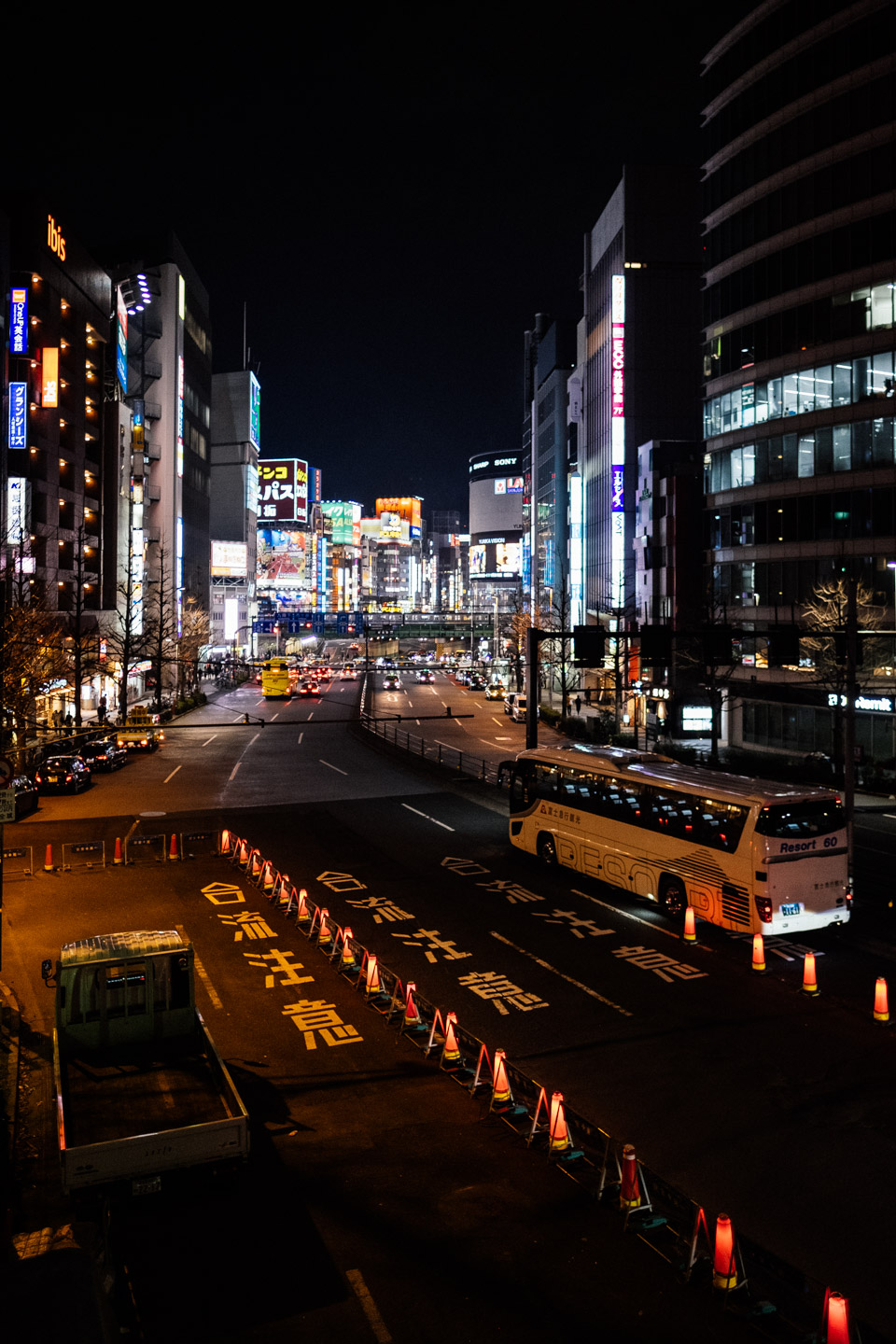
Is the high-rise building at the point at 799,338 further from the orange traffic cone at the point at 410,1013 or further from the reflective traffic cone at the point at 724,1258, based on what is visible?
the reflective traffic cone at the point at 724,1258

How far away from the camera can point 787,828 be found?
53.6 ft

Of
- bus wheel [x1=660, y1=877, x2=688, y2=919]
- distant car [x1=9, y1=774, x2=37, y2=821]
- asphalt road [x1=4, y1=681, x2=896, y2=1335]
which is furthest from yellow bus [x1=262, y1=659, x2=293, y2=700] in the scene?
bus wheel [x1=660, y1=877, x2=688, y2=919]

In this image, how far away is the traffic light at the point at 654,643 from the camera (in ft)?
81.9

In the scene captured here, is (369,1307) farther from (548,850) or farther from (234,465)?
(234,465)

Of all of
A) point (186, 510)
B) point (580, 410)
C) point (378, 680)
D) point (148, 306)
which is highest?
point (148, 306)

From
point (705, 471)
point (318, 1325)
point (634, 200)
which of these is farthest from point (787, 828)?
point (634, 200)

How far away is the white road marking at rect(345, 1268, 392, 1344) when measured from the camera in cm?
716

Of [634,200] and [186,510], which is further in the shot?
[186,510]

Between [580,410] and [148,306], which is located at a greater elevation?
[148,306]

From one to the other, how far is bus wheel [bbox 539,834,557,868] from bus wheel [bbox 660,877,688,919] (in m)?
4.68

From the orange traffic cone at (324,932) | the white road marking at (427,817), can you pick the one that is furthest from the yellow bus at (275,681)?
the orange traffic cone at (324,932)

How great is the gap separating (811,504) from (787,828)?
111 ft

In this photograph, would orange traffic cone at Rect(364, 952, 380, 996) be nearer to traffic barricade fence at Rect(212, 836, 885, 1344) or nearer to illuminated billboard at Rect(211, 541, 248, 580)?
traffic barricade fence at Rect(212, 836, 885, 1344)

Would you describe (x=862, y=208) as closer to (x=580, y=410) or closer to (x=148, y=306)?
(x=580, y=410)
